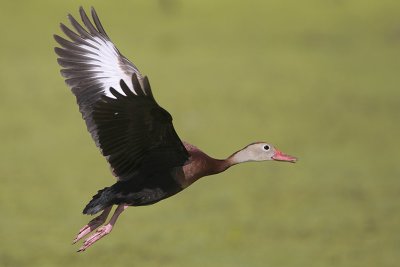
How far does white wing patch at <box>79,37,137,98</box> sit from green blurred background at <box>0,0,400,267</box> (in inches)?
Result: 117

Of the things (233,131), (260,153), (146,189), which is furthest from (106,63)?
(233,131)

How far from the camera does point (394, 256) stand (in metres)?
10.4

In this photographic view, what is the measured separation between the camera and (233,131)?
13539 mm

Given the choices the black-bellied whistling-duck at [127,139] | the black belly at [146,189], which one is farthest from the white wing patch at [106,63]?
the black belly at [146,189]

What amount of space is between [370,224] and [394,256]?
931 millimetres

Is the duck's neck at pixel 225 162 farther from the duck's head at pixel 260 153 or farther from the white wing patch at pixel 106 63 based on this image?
the white wing patch at pixel 106 63

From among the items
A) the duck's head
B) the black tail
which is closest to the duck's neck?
the duck's head

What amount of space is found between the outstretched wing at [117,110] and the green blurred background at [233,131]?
3006 mm

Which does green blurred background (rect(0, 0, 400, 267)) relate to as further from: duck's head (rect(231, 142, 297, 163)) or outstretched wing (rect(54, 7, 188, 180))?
duck's head (rect(231, 142, 297, 163))

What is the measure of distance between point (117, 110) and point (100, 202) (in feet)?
2.21

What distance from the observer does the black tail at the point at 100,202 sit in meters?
6.50

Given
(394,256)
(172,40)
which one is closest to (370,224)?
(394,256)

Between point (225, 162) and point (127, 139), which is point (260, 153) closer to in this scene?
point (225, 162)

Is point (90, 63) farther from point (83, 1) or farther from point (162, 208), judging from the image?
point (83, 1)
